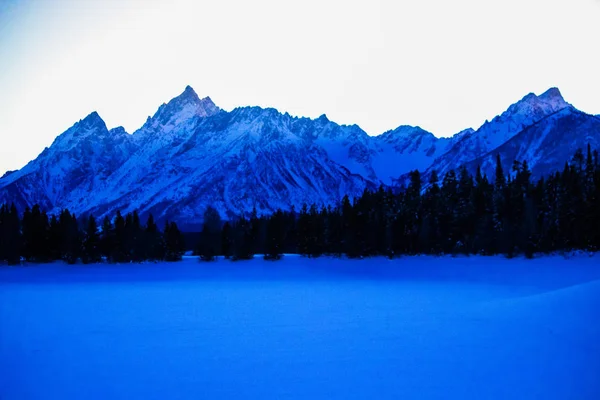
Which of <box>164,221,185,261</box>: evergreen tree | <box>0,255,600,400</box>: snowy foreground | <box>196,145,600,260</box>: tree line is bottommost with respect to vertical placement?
<box>0,255,600,400</box>: snowy foreground

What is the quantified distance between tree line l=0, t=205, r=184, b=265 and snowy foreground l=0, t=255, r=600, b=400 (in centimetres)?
5399

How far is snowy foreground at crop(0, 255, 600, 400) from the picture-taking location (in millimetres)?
13938

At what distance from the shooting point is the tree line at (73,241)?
8300cm

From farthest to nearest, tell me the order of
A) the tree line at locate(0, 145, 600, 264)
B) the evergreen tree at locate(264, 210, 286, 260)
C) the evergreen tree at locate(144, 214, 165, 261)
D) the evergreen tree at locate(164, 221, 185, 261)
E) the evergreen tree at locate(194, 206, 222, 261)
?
the evergreen tree at locate(164, 221, 185, 261), the evergreen tree at locate(144, 214, 165, 261), the evergreen tree at locate(194, 206, 222, 261), the evergreen tree at locate(264, 210, 286, 260), the tree line at locate(0, 145, 600, 264)

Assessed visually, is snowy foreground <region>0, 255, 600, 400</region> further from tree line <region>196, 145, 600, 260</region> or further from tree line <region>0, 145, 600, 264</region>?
tree line <region>0, 145, 600, 264</region>

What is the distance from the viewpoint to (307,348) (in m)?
18.6

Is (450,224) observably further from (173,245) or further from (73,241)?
(73,241)

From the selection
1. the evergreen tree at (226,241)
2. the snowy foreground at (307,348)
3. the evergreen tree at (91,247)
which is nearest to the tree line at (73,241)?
the evergreen tree at (91,247)

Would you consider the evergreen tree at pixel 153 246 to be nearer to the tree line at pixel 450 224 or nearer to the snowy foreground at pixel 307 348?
the tree line at pixel 450 224

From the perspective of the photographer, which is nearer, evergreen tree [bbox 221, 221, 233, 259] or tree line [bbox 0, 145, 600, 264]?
tree line [bbox 0, 145, 600, 264]

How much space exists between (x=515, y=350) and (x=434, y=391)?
208 inches

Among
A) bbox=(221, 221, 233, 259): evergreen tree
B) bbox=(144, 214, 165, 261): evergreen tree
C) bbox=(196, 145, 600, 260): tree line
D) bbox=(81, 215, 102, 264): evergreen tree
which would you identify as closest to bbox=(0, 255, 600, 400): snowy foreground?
bbox=(196, 145, 600, 260): tree line

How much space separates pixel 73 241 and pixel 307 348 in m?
78.4

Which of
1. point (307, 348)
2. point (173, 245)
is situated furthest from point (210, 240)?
point (307, 348)
